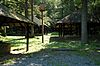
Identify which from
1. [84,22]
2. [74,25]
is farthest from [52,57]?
[74,25]

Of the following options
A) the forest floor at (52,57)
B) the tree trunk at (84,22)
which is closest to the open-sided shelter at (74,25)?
the tree trunk at (84,22)

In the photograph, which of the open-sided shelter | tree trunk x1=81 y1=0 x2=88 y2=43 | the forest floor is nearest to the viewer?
the forest floor

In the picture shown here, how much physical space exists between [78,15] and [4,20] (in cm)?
2456

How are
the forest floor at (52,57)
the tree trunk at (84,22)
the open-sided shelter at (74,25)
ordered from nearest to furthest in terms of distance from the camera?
the forest floor at (52,57)
the tree trunk at (84,22)
the open-sided shelter at (74,25)

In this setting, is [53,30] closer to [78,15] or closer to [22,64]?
[78,15]

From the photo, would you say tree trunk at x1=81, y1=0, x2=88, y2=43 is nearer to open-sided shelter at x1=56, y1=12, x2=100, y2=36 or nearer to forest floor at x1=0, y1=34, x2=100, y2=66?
forest floor at x1=0, y1=34, x2=100, y2=66

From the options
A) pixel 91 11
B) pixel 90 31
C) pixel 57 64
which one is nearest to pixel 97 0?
pixel 91 11

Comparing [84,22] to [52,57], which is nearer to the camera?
[52,57]

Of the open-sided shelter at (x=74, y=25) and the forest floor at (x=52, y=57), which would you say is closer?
the forest floor at (x=52, y=57)

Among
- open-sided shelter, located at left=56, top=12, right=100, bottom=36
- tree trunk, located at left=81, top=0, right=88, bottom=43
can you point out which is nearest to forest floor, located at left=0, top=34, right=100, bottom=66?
tree trunk, located at left=81, top=0, right=88, bottom=43

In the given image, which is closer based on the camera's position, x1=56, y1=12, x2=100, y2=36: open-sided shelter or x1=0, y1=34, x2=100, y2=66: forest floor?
x1=0, y1=34, x2=100, y2=66: forest floor

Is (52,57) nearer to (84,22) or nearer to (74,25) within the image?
(84,22)

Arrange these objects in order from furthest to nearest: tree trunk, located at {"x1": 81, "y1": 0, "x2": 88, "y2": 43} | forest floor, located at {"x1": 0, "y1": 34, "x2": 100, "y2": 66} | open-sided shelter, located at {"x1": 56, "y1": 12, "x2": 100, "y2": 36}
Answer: open-sided shelter, located at {"x1": 56, "y1": 12, "x2": 100, "y2": 36}
tree trunk, located at {"x1": 81, "y1": 0, "x2": 88, "y2": 43}
forest floor, located at {"x1": 0, "y1": 34, "x2": 100, "y2": 66}

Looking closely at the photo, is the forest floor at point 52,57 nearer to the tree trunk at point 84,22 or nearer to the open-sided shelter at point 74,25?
the tree trunk at point 84,22
